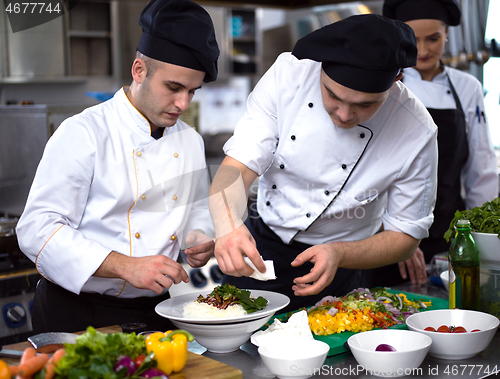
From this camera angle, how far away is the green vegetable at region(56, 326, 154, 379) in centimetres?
94

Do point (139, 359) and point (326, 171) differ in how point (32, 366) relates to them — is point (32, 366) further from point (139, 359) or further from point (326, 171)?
point (326, 171)

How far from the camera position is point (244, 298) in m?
1.40

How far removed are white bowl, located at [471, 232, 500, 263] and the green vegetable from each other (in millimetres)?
1068

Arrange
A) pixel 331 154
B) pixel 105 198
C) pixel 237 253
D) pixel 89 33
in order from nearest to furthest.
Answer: pixel 237 253 < pixel 105 198 < pixel 331 154 < pixel 89 33

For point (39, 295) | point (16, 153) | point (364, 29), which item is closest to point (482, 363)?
point (364, 29)

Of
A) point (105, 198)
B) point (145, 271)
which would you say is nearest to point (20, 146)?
point (105, 198)

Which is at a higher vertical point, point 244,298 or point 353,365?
point 244,298

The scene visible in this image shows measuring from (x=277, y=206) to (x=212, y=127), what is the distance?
4.04m

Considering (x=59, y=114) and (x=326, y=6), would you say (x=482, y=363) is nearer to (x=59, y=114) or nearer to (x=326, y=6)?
(x=59, y=114)

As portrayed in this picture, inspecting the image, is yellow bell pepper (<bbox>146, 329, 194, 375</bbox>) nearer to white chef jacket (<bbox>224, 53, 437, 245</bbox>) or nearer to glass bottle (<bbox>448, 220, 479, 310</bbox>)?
white chef jacket (<bbox>224, 53, 437, 245</bbox>)

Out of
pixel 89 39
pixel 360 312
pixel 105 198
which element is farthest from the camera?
pixel 89 39

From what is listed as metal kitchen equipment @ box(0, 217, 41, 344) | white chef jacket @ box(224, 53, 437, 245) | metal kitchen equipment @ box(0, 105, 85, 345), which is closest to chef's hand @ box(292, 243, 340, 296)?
white chef jacket @ box(224, 53, 437, 245)

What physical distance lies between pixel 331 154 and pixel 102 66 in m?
3.63

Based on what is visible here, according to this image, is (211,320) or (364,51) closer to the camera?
(211,320)
